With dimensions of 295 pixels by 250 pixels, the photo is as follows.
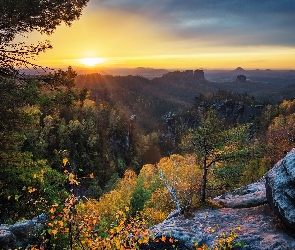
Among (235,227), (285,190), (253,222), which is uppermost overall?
(285,190)

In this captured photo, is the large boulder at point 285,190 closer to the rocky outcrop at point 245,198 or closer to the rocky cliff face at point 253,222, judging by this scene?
the rocky cliff face at point 253,222

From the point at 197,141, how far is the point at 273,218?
5.50 m

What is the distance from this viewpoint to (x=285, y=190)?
37.4 ft

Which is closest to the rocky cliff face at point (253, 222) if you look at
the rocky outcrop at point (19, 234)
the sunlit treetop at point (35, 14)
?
the rocky outcrop at point (19, 234)

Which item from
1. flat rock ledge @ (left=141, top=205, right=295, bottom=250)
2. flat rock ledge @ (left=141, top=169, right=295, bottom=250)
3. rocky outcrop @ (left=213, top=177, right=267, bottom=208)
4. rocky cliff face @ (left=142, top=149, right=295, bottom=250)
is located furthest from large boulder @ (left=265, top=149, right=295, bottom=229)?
rocky outcrop @ (left=213, top=177, right=267, bottom=208)

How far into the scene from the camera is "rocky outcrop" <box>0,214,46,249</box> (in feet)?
36.9

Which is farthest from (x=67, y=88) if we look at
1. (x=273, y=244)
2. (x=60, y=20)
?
(x=273, y=244)

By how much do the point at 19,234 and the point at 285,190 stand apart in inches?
419

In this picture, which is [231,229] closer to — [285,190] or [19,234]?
[285,190]

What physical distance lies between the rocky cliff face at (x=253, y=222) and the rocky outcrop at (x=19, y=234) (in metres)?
4.78

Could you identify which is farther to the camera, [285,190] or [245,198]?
[245,198]

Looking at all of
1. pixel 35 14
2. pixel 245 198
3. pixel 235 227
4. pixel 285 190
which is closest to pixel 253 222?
pixel 235 227

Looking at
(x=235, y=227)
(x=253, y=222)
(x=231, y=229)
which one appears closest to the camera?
(x=231, y=229)

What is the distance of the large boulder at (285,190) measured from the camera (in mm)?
11062
